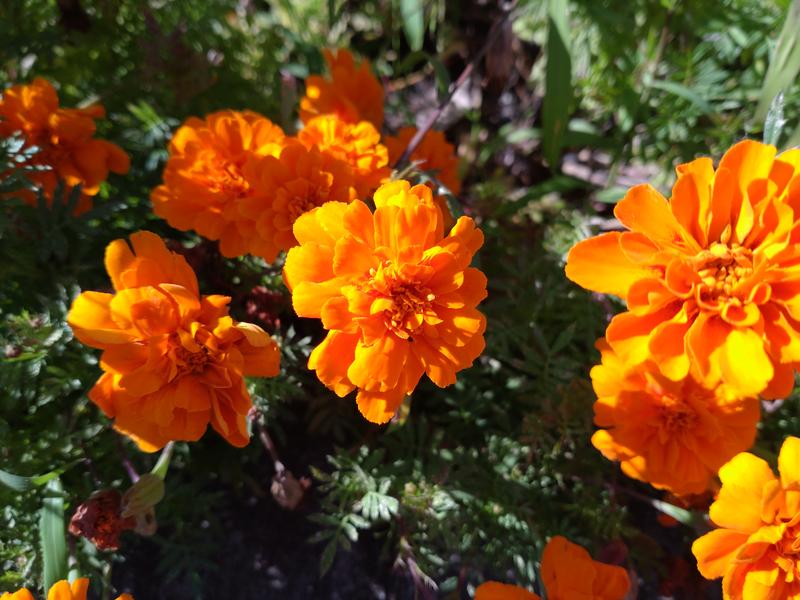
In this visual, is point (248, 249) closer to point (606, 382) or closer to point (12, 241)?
point (12, 241)

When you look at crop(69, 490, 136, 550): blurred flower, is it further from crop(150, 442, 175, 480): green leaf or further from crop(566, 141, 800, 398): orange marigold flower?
crop(566, 141, 800, 398): orange marigold flower

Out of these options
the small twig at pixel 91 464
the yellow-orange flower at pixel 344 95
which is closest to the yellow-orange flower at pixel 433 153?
the yellow-orange flower at pixel 344 95

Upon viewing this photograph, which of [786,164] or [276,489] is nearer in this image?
[786,164]

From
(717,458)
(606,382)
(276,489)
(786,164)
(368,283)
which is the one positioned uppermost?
(786,164)

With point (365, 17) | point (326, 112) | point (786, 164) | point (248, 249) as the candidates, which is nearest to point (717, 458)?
point (786, 164)

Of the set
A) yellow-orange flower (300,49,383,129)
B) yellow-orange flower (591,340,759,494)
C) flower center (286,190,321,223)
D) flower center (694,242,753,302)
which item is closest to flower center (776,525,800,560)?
yellow-orange flower (591,340,759,494)

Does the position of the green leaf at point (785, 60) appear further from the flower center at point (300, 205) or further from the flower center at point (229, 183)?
the flower center at point (229, 183)

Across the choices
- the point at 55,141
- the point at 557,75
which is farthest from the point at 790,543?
the point at 55,141
